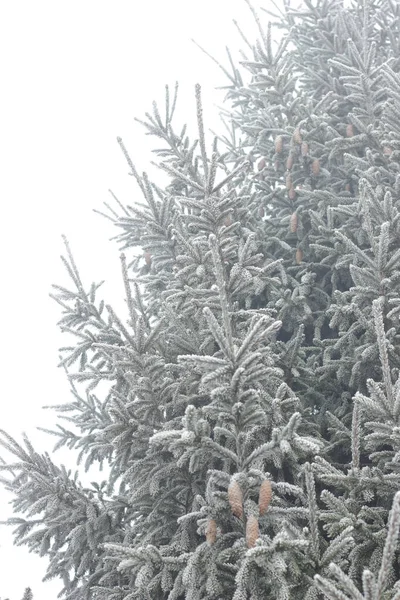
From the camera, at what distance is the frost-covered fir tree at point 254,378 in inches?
125

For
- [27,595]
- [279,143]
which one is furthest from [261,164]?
[27,595]

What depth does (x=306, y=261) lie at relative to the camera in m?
6.23

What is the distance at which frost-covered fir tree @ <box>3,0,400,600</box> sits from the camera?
10.5 ft

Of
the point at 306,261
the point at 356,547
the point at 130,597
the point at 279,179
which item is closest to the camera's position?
the point at 356,547

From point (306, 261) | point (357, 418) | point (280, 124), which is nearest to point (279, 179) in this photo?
point (280, 124)

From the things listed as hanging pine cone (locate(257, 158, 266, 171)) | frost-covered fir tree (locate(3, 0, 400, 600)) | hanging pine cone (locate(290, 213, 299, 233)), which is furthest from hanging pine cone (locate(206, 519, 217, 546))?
hanging pine cone (locate(257, 158, 266, 171))

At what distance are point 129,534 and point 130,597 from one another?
0.83m

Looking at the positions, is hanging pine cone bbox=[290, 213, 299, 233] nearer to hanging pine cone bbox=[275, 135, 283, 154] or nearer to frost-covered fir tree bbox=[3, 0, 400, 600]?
frost-covered fir tree bbox=[3, 0, 400, 600]

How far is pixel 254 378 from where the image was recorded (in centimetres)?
330

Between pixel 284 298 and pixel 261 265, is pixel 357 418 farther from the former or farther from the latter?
pixel 261 265

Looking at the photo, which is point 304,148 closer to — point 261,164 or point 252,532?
point 261,164

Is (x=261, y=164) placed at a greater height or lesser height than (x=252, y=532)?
greater

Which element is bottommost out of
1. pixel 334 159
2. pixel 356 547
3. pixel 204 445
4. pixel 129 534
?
pixel 356 547

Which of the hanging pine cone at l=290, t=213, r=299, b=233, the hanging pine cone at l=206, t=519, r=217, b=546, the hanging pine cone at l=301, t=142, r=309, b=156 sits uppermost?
the hanging pine cone at l=301, t=142, r=309, b=156
